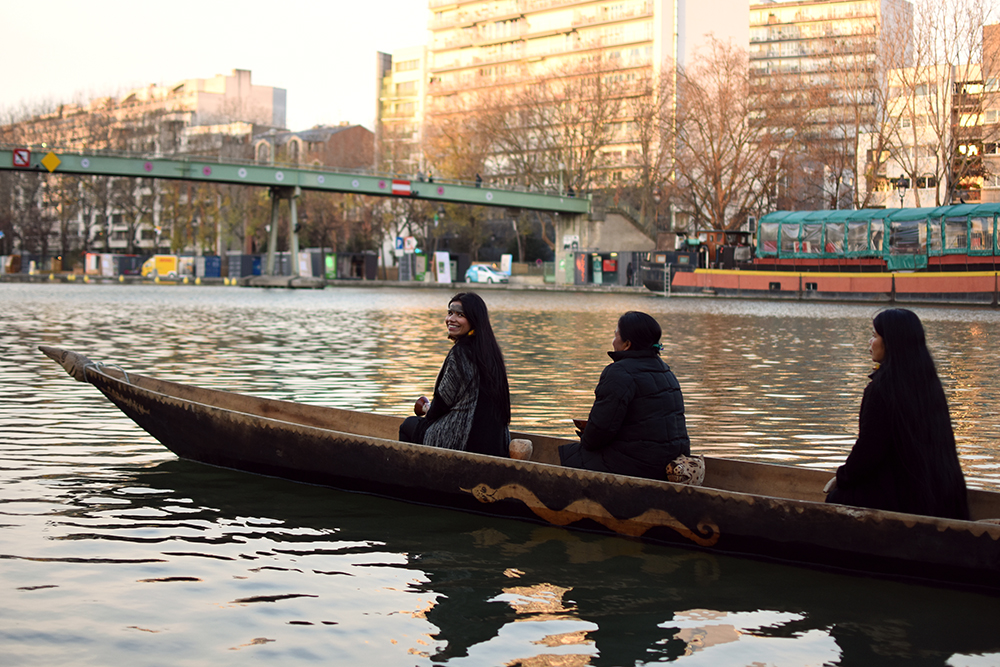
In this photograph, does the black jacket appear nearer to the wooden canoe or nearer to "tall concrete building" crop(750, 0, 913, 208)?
the wooden canoe

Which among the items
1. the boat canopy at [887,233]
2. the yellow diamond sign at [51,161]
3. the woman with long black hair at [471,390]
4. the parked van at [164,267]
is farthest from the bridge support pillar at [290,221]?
the woman with long black hair at [471,390]

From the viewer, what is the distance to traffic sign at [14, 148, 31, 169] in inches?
2073

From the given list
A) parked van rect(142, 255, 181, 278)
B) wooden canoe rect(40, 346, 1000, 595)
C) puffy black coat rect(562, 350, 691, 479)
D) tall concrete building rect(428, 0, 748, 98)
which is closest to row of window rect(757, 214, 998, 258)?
tall concrete building rect(428, 0, 748, 98)

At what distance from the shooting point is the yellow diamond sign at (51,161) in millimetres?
53188

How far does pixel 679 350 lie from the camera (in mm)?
19891

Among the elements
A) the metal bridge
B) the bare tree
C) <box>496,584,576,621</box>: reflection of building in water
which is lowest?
<box>496,584,576,621</box>: reflection of building in water

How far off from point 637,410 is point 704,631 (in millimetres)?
1636

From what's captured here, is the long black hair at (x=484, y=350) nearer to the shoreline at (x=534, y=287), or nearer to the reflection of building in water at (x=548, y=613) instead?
the reflection of building in water at (x=548, y=613)

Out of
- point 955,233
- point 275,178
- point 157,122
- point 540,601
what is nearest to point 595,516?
point 540,601

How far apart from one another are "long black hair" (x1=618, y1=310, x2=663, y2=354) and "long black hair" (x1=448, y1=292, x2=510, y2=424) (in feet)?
2.75

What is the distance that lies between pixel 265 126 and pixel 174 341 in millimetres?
94650

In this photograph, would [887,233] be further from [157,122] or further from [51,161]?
[157,122]

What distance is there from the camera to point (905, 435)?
526 cm

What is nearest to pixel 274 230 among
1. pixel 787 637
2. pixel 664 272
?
pixel 664 272
